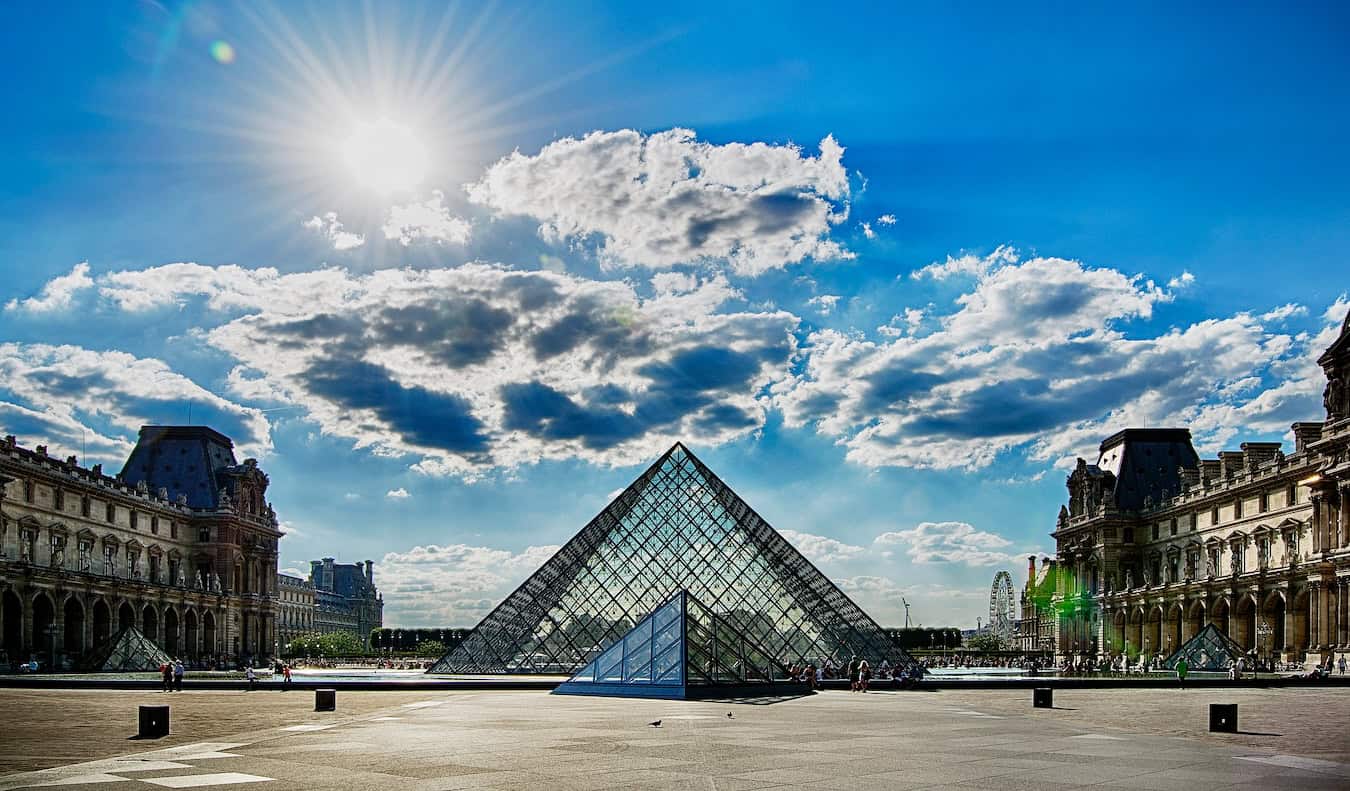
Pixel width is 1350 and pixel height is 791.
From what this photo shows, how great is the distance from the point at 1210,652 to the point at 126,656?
45.8m

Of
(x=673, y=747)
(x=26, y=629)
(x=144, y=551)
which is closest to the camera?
(x=673, y=747)

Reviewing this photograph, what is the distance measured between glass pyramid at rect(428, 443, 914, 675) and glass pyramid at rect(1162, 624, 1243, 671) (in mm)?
18398

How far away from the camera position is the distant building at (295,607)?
137875 millimetres

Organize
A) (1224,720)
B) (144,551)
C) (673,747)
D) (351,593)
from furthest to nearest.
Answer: (351,593) < (144,551) < (1224,720) < (673,747)

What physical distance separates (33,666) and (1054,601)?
67.3 m

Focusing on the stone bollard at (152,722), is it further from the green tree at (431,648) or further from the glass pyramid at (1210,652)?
the green tree at (431,648)

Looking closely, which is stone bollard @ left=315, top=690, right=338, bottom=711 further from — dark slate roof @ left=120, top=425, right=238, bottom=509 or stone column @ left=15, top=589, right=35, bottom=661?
dark slate roof @ left=120, top=425, right=238, bottom=509

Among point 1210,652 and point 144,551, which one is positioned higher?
point 144,551

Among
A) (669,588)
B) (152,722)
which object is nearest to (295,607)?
(669,588)

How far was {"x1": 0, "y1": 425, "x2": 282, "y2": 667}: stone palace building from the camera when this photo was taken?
60125mm

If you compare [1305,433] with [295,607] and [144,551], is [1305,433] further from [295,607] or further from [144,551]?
[295,607]

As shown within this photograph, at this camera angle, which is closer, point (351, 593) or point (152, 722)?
point (152, 722)

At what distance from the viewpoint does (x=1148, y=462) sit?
283 feet

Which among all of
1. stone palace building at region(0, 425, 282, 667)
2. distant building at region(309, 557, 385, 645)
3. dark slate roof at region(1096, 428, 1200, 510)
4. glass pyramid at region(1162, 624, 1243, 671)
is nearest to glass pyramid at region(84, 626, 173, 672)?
stone palace building at region(0, 425, 282, 667)
